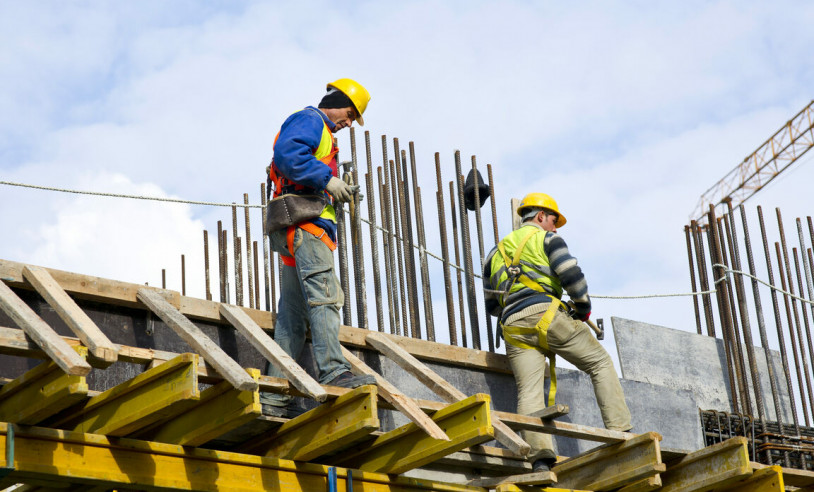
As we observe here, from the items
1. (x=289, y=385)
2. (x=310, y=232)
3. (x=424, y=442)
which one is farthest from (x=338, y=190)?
(x=424, y=442)

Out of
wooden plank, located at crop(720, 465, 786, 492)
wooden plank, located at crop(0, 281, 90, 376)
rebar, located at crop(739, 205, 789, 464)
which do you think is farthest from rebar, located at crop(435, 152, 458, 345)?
wooden plank, located at crop(0, 281, 90, 376)

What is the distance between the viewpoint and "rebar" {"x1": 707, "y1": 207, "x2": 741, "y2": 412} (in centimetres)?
1099

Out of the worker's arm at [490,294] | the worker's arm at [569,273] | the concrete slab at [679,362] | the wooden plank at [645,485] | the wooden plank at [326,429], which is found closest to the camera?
the wooden plank at [326,429]

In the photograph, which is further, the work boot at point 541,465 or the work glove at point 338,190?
the work boot at point 541,465

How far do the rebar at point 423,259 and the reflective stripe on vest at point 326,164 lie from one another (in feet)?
6.80

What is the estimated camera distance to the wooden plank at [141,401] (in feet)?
18.5

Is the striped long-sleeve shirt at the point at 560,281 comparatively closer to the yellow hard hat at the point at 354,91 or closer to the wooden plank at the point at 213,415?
the yellow hard hat at the point at 354,91

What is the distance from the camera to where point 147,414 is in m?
5.73

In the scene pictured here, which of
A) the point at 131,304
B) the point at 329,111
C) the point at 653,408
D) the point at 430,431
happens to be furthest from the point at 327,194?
the point at 653,408

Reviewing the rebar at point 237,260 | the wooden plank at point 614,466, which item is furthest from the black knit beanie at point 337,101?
the rebar at point 237,260

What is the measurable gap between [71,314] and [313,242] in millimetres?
1802

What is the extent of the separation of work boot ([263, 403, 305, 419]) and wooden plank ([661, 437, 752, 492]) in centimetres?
272

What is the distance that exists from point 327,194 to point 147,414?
2399 millimetres

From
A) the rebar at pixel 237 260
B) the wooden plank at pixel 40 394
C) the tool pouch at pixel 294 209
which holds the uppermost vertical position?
the rebar at pixel 237 260
